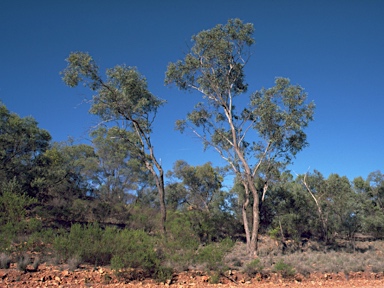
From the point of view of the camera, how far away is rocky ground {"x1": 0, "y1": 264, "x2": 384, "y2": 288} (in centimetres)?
771

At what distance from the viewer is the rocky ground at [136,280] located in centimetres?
771

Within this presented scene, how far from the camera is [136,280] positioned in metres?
8.75

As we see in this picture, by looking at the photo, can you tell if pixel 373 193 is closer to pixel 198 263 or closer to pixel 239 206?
pixel 239 206

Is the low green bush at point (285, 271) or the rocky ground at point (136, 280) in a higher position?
the low green bush at point (285, 271)

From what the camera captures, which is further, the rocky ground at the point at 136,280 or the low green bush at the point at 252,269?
the low green bush at the point at 252,269

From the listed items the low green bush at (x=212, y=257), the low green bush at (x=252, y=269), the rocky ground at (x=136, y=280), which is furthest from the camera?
the low green bush at (x=252, y=269)

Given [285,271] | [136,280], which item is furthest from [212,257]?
[285,271]

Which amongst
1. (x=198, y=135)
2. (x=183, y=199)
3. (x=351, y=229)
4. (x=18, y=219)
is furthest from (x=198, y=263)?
(x=183, y=199)

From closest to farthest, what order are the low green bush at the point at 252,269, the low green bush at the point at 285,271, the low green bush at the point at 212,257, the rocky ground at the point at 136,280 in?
the rocky ground at the point at 136,280, the low green bush at the point at 212,257, the low green bush at the point at 252,269, the low green bush at the point at 285,271

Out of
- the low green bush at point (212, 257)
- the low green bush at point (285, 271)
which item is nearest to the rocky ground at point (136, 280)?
the low green bush at point (285, 271)

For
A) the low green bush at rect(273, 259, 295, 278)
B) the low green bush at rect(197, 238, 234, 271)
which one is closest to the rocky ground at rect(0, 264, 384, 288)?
the low green bush at rect(273, 259, 295, 278)

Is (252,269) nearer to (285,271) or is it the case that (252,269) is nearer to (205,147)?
(285,271)

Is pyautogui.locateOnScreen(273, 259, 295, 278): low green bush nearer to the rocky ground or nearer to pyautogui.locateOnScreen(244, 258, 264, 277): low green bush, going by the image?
the rocky ground

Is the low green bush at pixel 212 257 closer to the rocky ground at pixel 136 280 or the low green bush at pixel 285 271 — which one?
the rocky ground at pixel 136 280
